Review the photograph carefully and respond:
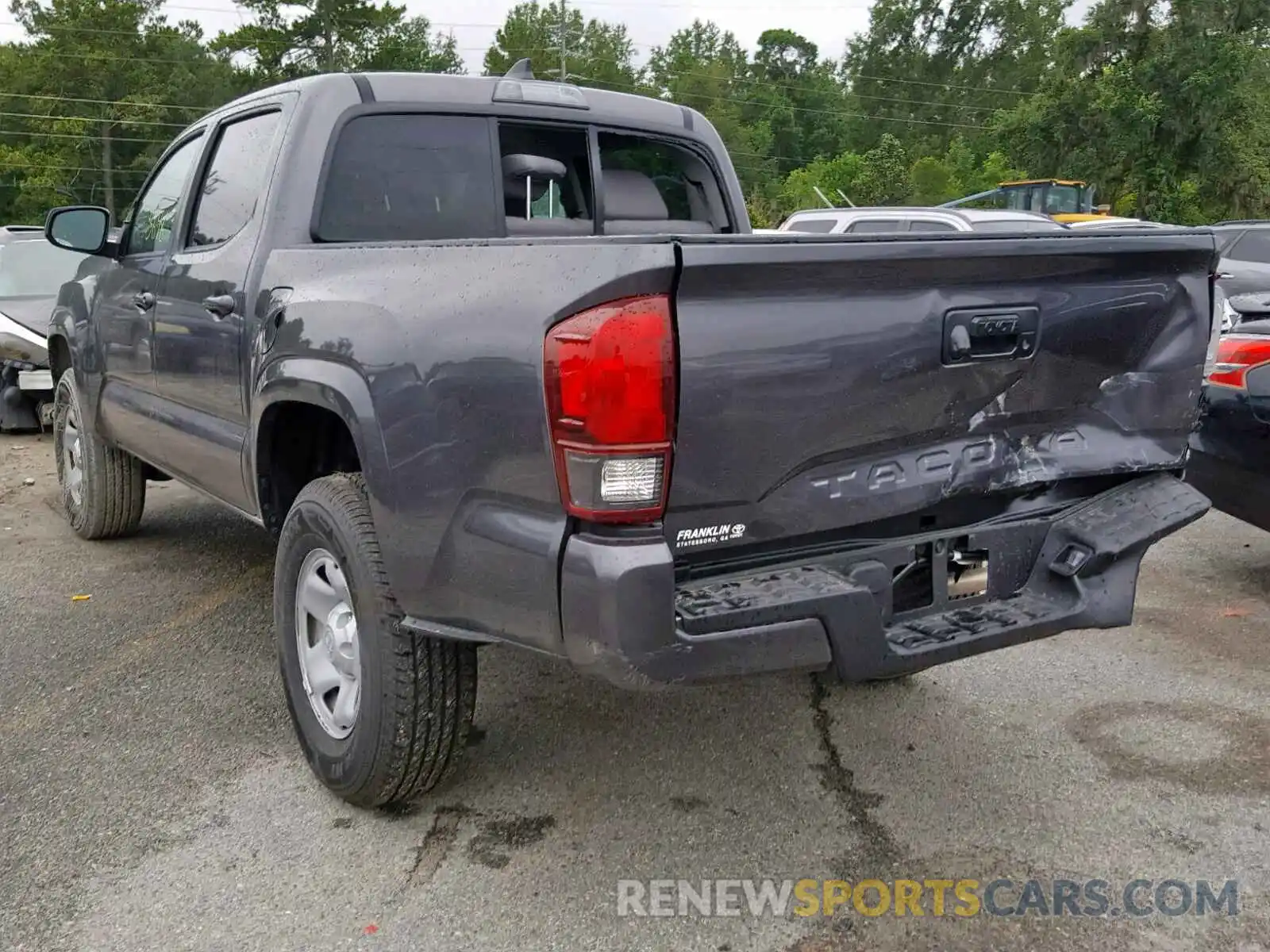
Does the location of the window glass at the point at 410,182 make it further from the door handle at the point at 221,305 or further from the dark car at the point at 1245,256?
the dark car at the point at 1245,256

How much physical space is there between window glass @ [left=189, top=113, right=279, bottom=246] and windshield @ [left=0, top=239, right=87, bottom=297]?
6352 millimetres

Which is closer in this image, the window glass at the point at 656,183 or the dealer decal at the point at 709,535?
the dealer decal at the point at 709,535

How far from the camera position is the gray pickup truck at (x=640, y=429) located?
2.32m

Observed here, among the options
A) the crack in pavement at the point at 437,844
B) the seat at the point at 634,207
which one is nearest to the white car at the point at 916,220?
the seat at the point at 634,207

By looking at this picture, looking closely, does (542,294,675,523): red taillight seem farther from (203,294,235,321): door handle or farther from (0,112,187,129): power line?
(0,112,187,129): power line

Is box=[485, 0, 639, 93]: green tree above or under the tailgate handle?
above

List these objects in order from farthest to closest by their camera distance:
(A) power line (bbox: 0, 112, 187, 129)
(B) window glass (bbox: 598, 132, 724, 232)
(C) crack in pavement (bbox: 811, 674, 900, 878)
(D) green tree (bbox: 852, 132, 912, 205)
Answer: (A) power line (bbox: 0, 112, 187, 129)
(D) green tree (bbox: 852, 132, 912, 205)
(B) window glass (bbox: 598, 132, 724, 232)
(C) crack in pavement (bbox: 811, 674, 900, 878)

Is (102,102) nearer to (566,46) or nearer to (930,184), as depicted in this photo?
(566,46)

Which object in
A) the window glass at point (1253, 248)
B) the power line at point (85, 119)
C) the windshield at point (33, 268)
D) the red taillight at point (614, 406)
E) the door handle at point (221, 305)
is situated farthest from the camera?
the power line at point (85, 119)

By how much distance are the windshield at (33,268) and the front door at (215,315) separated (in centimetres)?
635

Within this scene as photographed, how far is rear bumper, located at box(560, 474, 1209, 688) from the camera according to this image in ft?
7.52

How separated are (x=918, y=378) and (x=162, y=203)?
3.56 m

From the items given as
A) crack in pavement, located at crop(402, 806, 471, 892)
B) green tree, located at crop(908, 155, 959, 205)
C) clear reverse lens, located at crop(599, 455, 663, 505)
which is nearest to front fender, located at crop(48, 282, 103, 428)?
crack in pavement, located at crop(402, 806, 471, 892)

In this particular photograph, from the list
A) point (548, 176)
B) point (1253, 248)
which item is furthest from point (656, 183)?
point (1253, 248)
